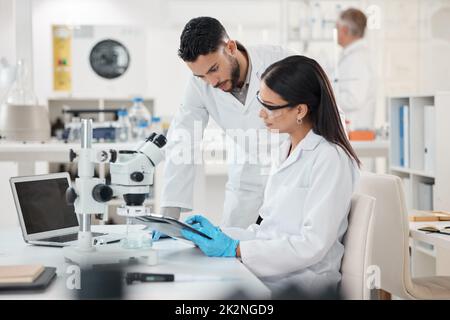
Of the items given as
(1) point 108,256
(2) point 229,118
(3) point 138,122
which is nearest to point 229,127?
(2) point 229,118

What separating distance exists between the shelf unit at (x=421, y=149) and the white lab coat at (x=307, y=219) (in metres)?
1.54

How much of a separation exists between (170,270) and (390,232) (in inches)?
40.6

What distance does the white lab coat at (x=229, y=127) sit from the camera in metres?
2.14

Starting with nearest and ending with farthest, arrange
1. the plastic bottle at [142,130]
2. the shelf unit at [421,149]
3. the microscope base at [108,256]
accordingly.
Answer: the microscope base at [108,256]
the shelf unit at [421,149]
the plastic bottle at [142,130]

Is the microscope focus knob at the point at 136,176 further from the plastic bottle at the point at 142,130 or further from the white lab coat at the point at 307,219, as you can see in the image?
the plastic bottle at the point at 142,130

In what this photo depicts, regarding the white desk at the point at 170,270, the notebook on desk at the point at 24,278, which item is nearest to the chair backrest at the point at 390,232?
the white desk at the point at 170,270

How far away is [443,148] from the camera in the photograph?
3.00m

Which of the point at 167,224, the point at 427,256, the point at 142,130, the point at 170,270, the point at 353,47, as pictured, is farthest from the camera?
the point at 353,47

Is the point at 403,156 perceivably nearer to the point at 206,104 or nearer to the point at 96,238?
the point at 206,104

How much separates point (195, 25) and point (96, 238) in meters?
0.66

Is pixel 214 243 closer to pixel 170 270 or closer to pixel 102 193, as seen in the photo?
pixel 170 270

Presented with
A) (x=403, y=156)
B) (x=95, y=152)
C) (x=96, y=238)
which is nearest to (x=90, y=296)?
(x=95, y=152)

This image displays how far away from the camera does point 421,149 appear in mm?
3232

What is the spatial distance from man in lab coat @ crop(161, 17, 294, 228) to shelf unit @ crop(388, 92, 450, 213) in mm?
1144
